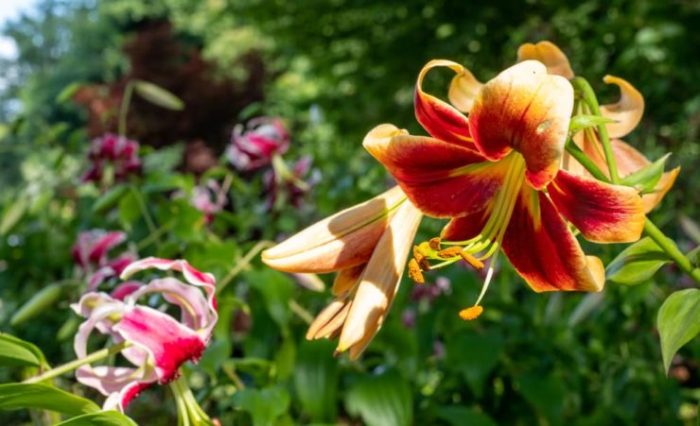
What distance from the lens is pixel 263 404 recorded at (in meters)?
0.85

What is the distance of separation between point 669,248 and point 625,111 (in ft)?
0.55

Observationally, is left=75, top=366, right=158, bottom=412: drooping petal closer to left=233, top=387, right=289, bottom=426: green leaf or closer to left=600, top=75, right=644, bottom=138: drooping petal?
left=233, top=387, right=289, bottom=426: green leaf

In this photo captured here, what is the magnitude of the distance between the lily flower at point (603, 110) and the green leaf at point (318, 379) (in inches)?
19.9

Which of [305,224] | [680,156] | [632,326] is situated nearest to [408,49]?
[680,156]

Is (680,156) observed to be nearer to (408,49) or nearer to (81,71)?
(408,49)

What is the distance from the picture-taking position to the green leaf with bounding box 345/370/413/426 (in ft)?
3.62

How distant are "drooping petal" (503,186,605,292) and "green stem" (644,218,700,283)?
0.14 feet

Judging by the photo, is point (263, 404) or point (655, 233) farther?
point (263, 404)

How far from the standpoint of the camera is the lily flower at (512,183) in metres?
0.50

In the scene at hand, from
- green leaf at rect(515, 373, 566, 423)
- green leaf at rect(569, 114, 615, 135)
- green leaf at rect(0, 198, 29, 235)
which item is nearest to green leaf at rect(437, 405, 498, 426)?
green leaf at rect(515, 373, 566, 423)

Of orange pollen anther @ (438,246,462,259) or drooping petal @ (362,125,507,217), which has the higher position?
drooping petal @ (362,125,507,217)

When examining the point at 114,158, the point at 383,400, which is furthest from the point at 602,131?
the point at 114,158

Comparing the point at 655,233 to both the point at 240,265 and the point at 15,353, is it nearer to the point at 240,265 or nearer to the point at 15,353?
the point at 15,353

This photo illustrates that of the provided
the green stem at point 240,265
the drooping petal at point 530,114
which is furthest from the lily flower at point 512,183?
the green stem at point 240,265
